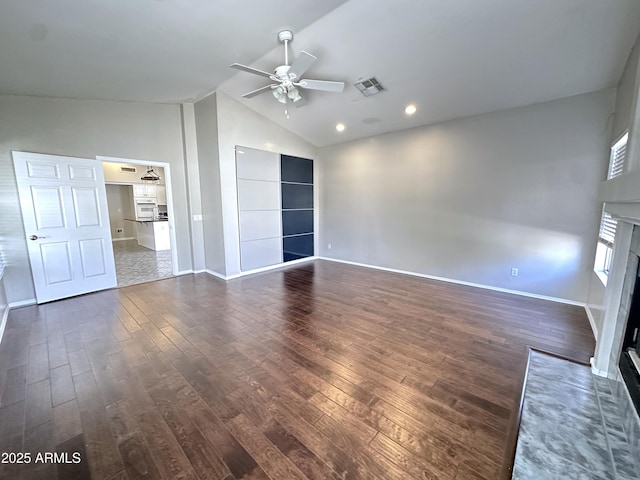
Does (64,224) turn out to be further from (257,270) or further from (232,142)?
(257,270)

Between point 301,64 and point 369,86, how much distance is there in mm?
1461

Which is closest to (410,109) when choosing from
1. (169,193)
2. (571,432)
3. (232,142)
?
(232,142)

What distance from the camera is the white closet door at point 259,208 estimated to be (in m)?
5.01

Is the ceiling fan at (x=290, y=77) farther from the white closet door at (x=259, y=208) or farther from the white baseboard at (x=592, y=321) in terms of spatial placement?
the white baseboard at (x=592, y=321)

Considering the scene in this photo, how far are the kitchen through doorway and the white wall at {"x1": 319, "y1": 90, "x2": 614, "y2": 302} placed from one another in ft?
13.8

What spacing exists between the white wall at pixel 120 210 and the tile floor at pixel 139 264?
158 centimetres

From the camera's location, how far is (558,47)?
2680 mm

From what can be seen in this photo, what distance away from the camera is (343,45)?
305 cm

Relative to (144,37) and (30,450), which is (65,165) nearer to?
(144,37)

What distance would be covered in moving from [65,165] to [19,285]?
178 centimetres

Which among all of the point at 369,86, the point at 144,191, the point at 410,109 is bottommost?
the point at 144,191

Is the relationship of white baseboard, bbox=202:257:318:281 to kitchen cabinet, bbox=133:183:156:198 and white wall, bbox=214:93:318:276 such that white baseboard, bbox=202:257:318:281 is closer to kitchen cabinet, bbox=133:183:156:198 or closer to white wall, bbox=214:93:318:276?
white wall, bbox=214:93:318:276

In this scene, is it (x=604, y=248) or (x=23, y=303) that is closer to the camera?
(x=604, y=248)

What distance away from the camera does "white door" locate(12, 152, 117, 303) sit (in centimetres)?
355
